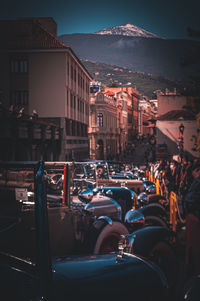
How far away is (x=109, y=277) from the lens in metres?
2.52

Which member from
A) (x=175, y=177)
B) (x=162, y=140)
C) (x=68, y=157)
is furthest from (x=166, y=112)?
(x=175, y=177)

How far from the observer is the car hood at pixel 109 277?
2328mm

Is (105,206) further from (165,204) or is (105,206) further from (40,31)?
(40,31)

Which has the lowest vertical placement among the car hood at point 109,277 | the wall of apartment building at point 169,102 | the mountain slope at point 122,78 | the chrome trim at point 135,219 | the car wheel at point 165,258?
the car wheel at point 165,258

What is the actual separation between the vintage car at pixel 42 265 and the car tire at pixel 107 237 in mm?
2266

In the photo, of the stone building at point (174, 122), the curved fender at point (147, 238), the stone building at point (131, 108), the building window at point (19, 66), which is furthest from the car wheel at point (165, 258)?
the stone building at point (131, 108)

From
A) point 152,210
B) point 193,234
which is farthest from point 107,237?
point 152,210

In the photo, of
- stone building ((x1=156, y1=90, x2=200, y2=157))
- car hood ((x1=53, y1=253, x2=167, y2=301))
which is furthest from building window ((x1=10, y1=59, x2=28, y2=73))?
car hood ((x1=53, y1=253, x2=167, y2=301))

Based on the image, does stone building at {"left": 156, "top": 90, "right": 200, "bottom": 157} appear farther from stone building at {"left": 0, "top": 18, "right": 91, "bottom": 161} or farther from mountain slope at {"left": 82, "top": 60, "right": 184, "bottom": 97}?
mountain slope at {"left": 82, "top": 60, "right": 184, "bottom": 97}

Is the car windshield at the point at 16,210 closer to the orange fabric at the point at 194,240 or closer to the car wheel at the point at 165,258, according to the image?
the car wheel at the point at 165,258

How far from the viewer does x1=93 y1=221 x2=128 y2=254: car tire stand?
5223 millimetres

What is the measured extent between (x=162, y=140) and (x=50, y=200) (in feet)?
159

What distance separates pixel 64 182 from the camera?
492 centimetres

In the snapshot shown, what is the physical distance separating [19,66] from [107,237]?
30409mm
